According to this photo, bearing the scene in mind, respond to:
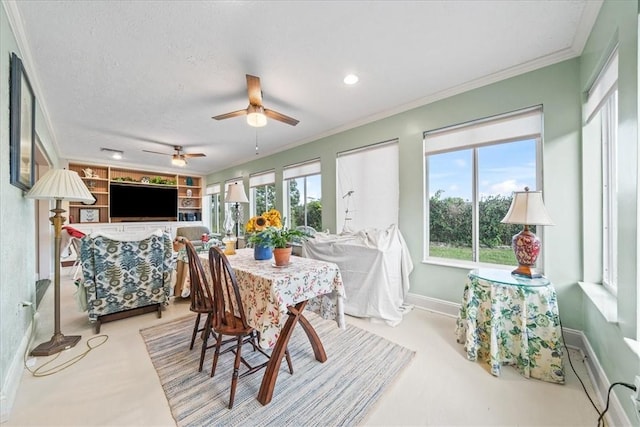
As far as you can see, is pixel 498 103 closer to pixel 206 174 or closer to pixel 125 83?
pixel 125 83

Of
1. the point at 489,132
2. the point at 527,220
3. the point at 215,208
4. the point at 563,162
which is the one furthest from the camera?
the point at 215,208

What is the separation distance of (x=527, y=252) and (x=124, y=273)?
12.2 ft

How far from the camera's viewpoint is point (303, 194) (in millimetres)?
4754

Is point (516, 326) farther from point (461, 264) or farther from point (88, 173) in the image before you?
point (88, 173)

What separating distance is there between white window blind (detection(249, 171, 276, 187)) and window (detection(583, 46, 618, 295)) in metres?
4.54

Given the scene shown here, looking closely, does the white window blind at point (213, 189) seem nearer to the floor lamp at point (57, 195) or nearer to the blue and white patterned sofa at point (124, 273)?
the blue and white patterned sofa at point (124, 273)

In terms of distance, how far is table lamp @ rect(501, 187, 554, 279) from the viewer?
5.96 ft

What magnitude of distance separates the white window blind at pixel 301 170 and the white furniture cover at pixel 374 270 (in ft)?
5.72

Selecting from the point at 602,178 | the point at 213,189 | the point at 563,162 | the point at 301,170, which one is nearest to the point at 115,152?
the point at 213,189

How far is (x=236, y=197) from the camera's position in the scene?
257cm

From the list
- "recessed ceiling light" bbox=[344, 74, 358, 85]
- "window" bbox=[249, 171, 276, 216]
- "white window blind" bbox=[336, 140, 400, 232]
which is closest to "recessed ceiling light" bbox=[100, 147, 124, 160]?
"window" bbox=[249, 171, 276, 216]

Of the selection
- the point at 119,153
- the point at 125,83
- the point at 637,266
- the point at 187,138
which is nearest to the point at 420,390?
the point at 637,266

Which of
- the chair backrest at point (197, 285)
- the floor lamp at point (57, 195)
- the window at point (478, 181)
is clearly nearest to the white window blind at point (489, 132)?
the window at point (478, 181)

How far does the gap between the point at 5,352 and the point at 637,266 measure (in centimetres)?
356
